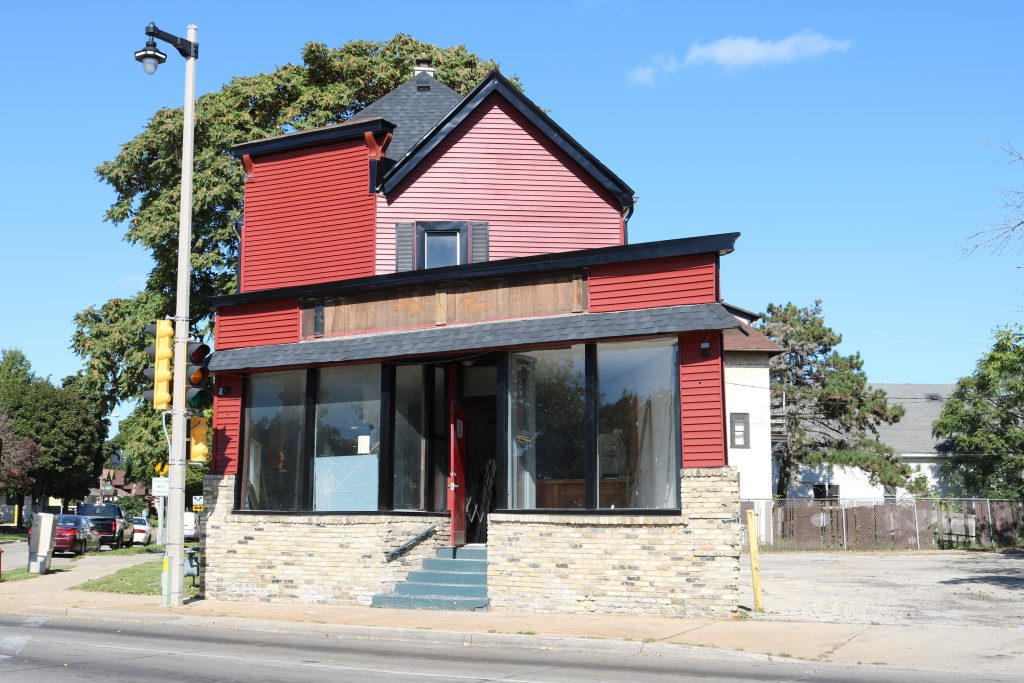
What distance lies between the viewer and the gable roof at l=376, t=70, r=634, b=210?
21.0m

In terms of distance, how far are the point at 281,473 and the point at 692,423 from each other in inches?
313

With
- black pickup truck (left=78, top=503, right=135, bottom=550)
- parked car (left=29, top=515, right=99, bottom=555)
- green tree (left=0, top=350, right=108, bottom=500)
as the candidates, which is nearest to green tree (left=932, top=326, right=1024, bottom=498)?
parked car (left=29, top=515, right=99, bottom=555)

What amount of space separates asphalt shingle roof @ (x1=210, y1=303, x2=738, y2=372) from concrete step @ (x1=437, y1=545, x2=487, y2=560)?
11.5 ft

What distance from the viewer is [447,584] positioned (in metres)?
17.0

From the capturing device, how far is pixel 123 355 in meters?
37.0

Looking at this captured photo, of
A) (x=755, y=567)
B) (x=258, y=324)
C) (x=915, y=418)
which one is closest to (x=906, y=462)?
(x=915, y=418)

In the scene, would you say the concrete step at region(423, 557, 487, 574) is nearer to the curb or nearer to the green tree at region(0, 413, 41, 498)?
the curb

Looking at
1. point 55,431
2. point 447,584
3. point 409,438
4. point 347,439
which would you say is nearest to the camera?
point 447,584

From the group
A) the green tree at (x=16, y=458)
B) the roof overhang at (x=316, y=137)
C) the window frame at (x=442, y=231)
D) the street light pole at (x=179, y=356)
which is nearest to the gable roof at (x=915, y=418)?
the window frame at (x=442, y=231)

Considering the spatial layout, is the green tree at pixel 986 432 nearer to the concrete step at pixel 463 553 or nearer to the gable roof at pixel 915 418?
the gable roof at pixel 915 418

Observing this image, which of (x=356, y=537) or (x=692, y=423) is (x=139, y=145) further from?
(x=692, y=423)

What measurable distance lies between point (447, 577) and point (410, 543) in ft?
2.91

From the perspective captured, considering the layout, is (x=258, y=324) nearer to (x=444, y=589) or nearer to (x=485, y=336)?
(x=485, y=336)

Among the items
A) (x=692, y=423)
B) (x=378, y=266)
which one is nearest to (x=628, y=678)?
(x=692, y=423)
